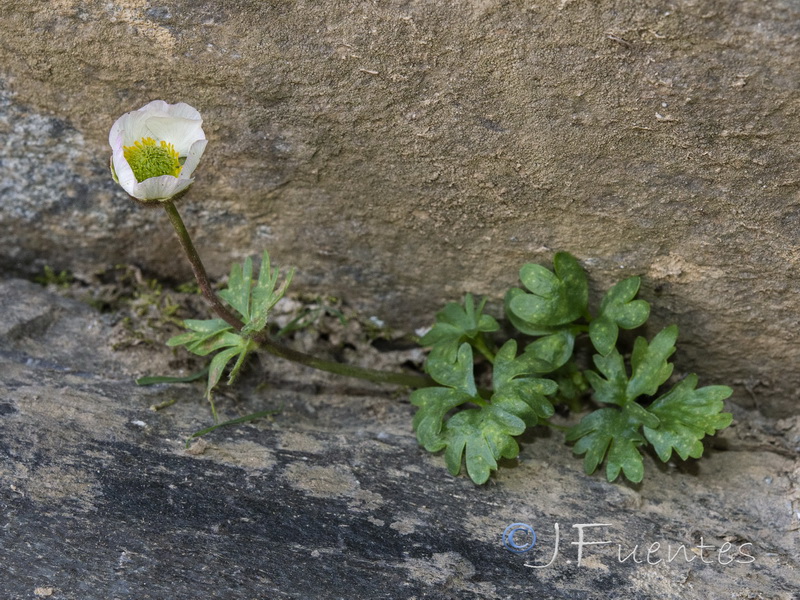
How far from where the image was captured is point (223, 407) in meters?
2.63

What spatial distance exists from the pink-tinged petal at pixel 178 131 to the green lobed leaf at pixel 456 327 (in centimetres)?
101

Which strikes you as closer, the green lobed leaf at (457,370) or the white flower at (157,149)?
the white flower at (157,149)

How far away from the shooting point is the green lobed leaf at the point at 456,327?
2.65 m

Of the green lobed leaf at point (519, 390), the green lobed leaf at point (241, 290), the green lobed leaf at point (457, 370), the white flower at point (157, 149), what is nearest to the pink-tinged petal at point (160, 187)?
the white flower at point (157, 149)

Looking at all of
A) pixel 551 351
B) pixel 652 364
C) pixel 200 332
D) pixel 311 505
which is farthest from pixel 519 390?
pixel 200 332

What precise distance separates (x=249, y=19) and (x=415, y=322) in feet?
4.17

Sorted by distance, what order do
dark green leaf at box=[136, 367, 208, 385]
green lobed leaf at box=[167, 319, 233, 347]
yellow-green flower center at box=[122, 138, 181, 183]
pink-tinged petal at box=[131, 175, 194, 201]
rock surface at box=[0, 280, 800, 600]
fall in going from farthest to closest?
dark green leaf at box=[136, 367, 208, 385], green lobed leaf at box=[167, 319, 233, 347], yellow-green flower center at box=[122, 138, 181, 183], pink-tinged petal at box=[131, 175, 194, 201], rock surface at box=[0, 280, 800, 600]

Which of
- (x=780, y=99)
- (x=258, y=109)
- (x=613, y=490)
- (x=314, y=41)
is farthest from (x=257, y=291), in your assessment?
(x=780, y=99)

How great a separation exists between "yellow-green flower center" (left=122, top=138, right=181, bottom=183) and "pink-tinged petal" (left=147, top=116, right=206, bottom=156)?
0.02 m

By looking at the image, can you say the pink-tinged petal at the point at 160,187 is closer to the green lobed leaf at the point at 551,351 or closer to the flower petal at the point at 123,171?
the flower petal at the point at 123,171

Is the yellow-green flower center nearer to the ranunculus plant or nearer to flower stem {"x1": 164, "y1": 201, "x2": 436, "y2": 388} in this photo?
the ranunculus plant

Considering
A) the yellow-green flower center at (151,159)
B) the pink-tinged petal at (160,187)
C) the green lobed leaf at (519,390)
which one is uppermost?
the yellow-green flower center at (151,159)

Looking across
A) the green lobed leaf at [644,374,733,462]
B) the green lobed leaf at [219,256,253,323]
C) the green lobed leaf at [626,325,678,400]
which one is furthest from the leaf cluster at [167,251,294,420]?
the green lobed leaf at [644,374,733,462]

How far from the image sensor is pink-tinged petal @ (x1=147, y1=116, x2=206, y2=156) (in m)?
2.33
